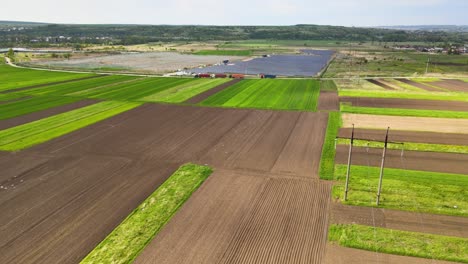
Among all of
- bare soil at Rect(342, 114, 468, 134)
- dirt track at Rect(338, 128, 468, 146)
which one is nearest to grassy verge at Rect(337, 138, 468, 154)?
dirt track at Rect(338, 128, 468, 146)

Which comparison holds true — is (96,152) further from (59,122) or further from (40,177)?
(59,122)

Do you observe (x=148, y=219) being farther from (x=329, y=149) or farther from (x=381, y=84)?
(x=381, y=84)

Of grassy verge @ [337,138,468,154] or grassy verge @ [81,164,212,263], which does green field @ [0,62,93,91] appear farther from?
grassy verge @ [337,138,468,154]

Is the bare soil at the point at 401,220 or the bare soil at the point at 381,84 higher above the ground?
the bare soil at the point at 381,84

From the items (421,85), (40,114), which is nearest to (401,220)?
(40,114)

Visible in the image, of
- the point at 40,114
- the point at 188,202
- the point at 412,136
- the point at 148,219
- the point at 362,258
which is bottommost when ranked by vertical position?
the point at 362,258

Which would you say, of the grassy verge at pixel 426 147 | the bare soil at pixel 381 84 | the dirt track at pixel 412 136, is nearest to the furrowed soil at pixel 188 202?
the dirt track at pixel 412 136

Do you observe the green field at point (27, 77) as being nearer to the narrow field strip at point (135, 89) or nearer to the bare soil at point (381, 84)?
the narrow field strip at point (135, 89)
